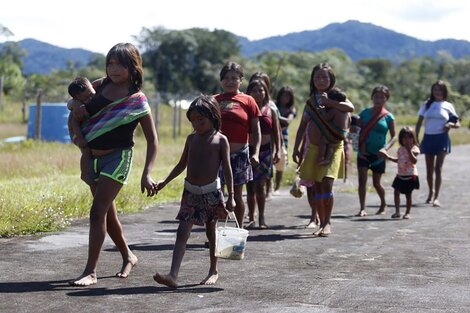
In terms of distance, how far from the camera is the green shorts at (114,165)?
7.11 m

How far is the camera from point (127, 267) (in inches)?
292

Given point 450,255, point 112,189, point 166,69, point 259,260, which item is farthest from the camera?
point 166,69

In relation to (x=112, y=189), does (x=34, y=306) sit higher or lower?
lower

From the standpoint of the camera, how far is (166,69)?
11394 centimetres

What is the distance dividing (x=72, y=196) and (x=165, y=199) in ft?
8.02

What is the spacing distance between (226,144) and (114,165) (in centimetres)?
87

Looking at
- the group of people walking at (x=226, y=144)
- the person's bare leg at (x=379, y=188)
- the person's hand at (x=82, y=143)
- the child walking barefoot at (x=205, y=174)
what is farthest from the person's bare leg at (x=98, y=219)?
the person's bare leg at (x=379, y=188)

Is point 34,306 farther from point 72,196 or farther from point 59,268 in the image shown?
point 72,196

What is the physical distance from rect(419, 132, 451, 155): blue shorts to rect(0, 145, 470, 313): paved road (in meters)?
2.94

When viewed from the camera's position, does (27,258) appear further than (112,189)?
Yes

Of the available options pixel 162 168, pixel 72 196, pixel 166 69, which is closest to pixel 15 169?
pixel 162 168

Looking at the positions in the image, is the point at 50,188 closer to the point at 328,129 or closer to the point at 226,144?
the point at 328,129

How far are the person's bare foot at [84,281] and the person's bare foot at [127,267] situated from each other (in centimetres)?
35

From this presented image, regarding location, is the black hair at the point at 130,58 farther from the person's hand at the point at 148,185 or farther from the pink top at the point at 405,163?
the pink top at the point at 405,163
